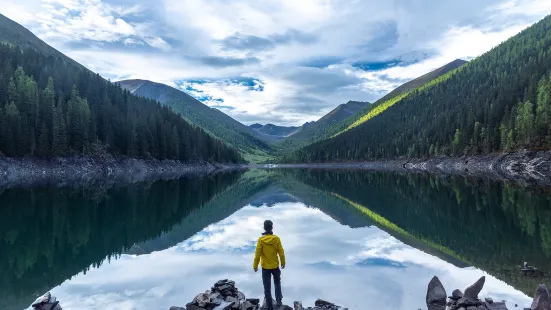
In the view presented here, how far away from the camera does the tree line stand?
90688 mm

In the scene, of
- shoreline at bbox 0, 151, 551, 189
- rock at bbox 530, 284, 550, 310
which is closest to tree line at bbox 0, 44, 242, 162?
shoreline at bbox 0, 151, 551, 189

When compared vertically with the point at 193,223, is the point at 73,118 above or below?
above

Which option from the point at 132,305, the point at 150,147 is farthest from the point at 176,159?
the point at 132,305

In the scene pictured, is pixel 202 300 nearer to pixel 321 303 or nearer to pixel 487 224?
pixel 321 303

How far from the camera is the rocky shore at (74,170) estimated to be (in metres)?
79.4

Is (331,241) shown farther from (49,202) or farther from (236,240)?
(49,202)

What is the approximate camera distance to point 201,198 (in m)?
54.1

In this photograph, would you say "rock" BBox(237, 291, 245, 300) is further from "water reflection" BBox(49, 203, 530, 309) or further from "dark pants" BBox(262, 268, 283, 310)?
"dark pants" BBox(262, 268, 283, 310)

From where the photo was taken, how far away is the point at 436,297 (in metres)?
14.1

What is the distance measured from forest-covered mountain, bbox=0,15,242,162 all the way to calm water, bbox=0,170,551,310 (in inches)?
2261

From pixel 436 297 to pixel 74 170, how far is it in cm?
10322

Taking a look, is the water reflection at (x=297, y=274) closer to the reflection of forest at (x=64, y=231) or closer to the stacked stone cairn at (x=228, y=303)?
the stacked stone cairn at (x=228, y=303)

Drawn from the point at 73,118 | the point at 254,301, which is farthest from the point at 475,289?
the point at 73,118

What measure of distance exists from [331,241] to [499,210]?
19189 millimetres
